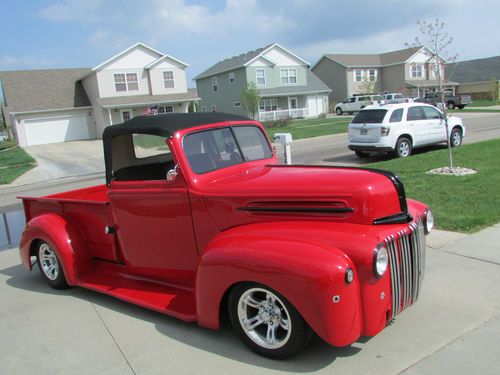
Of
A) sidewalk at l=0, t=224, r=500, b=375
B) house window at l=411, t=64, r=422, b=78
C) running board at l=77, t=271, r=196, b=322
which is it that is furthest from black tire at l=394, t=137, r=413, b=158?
house window at l=411, t=64, r=422, b=78

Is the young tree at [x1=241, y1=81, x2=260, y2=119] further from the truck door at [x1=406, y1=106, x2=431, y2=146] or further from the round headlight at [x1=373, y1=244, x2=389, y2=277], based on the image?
the round headlight at [x1=373, y1=244, x2=389, y2=277]

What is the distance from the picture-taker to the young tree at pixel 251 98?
40.0 meters

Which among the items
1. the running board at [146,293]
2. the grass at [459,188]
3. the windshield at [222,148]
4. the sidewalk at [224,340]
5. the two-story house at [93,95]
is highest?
the two-story house at [93,95]

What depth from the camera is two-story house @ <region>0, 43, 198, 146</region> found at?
3556 centimetres

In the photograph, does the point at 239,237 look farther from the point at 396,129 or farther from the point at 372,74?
the point at 372,74

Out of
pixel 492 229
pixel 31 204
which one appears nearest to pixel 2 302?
pixel 31 204

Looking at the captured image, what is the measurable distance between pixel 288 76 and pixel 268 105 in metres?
3.77

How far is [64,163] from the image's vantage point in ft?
74.5

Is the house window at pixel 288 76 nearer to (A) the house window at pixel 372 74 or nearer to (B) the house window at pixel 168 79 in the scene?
(B) the house window at pixel 168 79

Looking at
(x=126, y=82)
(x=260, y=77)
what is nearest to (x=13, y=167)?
(x=126, y=82)

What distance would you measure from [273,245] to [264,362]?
0.87 meters

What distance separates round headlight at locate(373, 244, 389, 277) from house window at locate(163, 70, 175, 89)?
121ft

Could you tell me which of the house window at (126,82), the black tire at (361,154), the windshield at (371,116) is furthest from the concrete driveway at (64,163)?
the windshield at (371,116)

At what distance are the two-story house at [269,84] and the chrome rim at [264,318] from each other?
1596 inches
